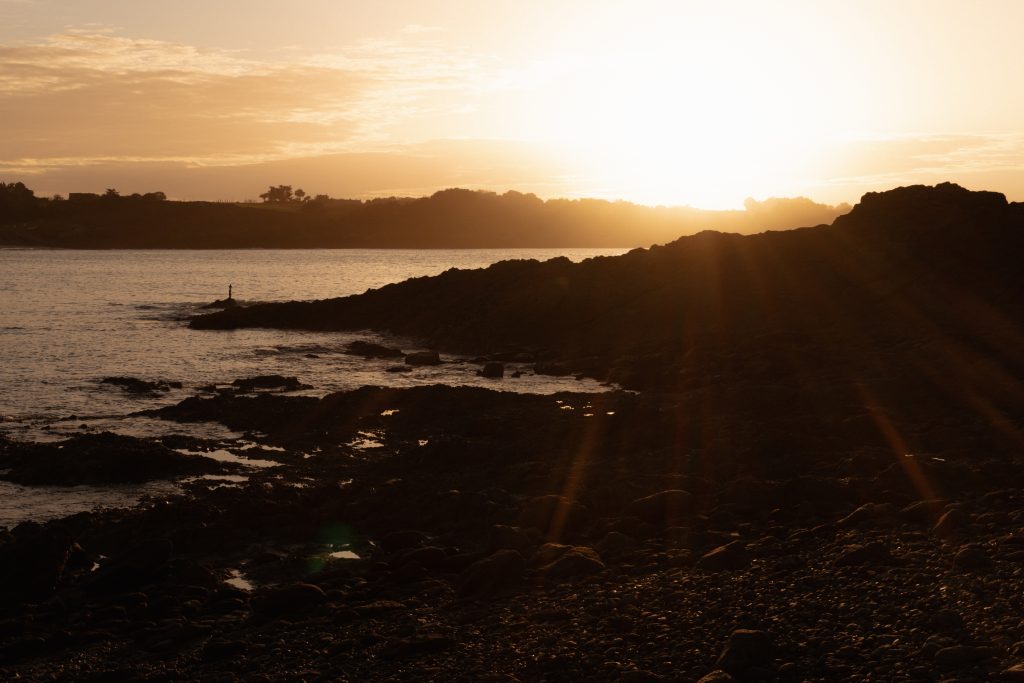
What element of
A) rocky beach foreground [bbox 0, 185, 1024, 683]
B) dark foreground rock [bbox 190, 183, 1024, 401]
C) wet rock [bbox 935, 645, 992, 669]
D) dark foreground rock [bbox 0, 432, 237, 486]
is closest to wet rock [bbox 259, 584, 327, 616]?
rocky beach foreground [bbox 0, 185, 1024, 683]

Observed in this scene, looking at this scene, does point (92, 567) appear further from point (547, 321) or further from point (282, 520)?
point (547, 321)

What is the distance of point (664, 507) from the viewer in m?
20.0

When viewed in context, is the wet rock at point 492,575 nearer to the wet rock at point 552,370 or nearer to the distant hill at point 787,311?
the distant hill at point 787,311

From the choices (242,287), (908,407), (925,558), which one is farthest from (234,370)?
(242,287)

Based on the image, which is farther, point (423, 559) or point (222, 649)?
point (423, 559)

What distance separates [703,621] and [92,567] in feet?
40.2

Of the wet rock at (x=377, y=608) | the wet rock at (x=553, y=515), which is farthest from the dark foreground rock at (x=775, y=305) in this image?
the wet rock at (x=377, y=608)

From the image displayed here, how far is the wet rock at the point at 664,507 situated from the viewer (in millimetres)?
19578

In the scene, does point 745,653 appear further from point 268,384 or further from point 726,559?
point 268,384

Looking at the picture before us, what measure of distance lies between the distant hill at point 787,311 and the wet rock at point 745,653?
64.2 ft

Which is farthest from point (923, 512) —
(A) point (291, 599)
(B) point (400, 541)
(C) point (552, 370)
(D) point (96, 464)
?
(C) point (552, 370)

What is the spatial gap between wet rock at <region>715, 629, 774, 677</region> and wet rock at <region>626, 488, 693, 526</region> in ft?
22.6

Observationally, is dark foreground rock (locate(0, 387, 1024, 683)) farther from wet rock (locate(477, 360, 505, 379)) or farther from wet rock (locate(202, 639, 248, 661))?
wet rock (locate(477, 360, 505, 379))

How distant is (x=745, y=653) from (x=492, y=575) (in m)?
5.38
